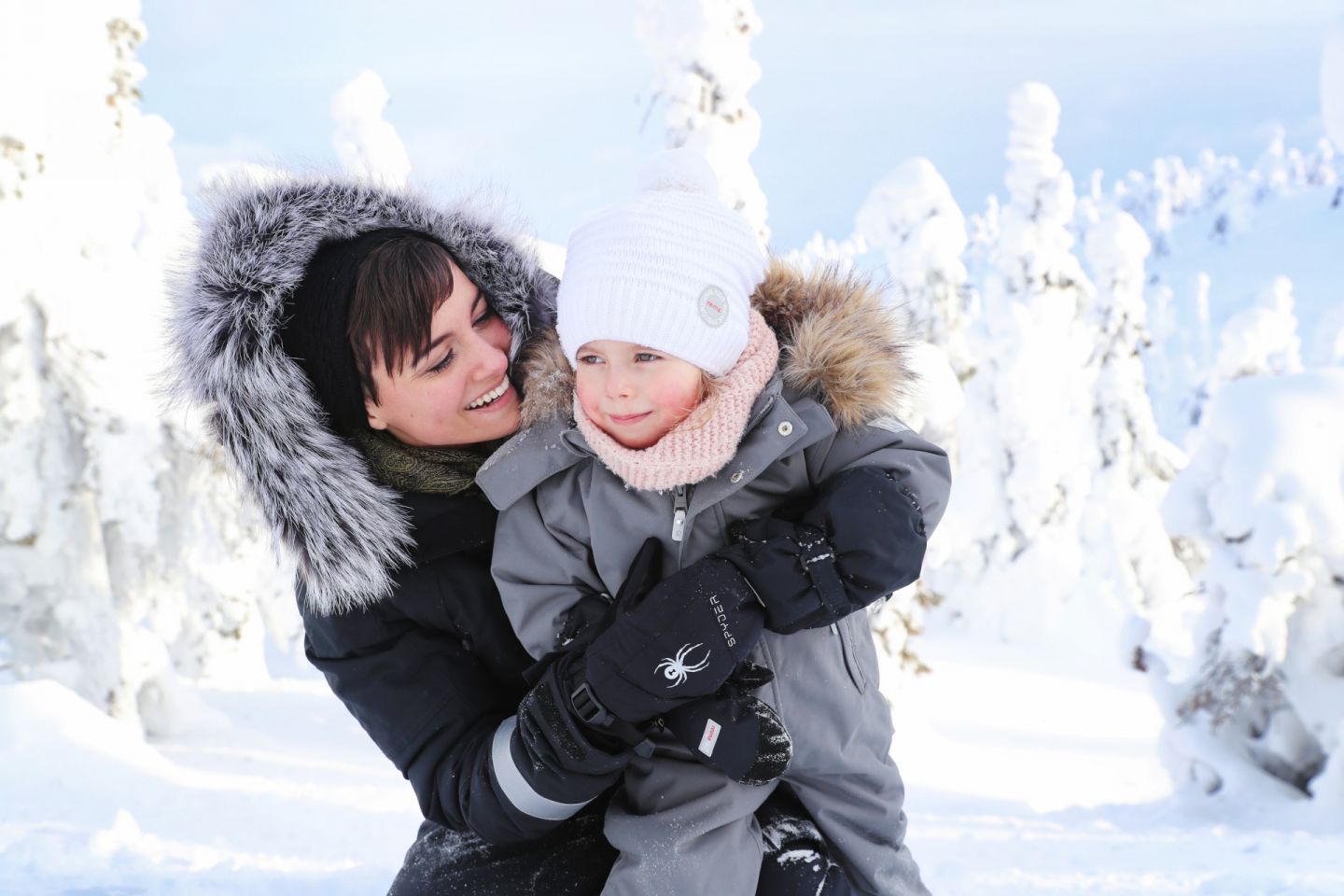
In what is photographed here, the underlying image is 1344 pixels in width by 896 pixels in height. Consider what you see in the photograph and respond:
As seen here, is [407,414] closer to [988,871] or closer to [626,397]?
[626,397]

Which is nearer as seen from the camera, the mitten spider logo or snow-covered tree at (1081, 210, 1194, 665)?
the mitten spider logo

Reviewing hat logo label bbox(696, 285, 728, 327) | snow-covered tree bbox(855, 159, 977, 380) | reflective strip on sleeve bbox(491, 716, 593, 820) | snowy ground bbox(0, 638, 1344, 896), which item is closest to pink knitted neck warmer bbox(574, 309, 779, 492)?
hat logo label bbox(696, 285, 728, 327)

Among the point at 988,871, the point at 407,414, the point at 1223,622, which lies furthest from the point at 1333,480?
the point at 407,414

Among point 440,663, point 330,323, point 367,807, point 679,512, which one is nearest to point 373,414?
point 330,323

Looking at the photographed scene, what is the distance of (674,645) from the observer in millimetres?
1948

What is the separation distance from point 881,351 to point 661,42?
37.3 feet

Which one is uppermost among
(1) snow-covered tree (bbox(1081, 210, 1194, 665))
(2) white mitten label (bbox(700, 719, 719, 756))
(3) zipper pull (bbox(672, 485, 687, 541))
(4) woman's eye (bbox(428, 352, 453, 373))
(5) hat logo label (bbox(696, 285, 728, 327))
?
(5) hat logo label (bbox(696, 285, 728, 327))

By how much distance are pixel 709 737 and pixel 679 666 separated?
19 cm

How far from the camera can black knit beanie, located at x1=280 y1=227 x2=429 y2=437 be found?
2492 millimetres

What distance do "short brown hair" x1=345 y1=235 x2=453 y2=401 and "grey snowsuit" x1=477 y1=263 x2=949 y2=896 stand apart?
38 centimetres

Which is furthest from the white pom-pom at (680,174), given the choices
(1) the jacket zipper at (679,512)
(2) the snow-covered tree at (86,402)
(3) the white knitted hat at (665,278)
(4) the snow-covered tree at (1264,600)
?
(2) the snow-covered tree at (86,402)

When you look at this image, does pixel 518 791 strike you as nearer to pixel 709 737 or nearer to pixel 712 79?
pixel 709 737

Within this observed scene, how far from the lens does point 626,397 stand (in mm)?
2195

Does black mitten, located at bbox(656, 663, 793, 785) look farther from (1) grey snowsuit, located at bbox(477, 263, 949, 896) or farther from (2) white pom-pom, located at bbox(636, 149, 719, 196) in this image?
(2) white pom-pom, located at bbox(636, 149, 719, 196)
